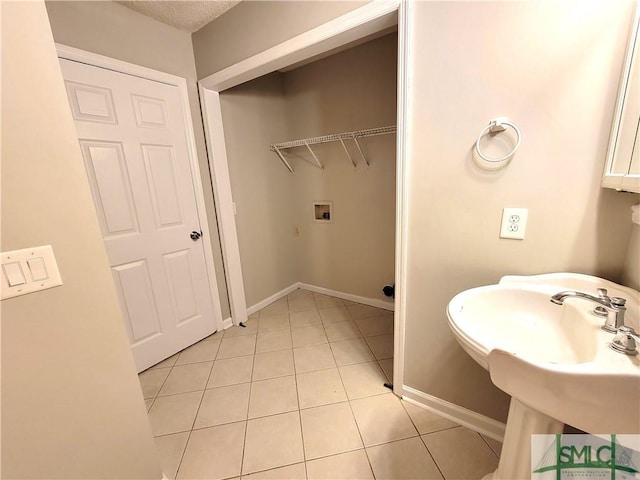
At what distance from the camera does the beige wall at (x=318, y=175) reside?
2.20 metres

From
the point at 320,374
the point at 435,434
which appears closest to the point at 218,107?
the point at 320,374

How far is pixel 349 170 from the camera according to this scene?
95.7 inches

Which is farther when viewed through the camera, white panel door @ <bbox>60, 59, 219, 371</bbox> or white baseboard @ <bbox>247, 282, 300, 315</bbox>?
white baseboard @ <bbox>247, 282, 300, 315</bbox>

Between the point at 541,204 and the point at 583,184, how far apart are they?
0.13m

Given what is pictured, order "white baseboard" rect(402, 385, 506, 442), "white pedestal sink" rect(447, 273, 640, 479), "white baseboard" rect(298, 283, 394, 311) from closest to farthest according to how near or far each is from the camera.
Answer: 1. "white pedestal sink" rect(447, 273, 640, 479)
2. "white baseboard" rect(402, 385, 506, 442)
3. "white baseboard" rect(298, 283, 394, 311)

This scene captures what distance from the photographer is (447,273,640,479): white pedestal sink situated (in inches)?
20.1

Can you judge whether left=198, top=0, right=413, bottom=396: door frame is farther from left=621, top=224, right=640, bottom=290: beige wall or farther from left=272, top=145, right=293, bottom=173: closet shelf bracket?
left=621, top=224, right=640, bottom=290: beige wall

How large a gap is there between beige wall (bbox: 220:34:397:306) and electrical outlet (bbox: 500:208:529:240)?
1.25m

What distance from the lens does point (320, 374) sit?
67.6 inches

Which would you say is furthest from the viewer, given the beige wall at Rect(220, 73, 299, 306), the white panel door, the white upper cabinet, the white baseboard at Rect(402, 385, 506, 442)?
the beige wall at Rect(220, 73, 299, 306)

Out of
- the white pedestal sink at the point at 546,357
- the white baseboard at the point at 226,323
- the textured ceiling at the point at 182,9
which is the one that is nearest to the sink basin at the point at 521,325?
the white pedestal sink at the point at 546,357

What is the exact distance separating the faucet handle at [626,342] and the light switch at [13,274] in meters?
1.55

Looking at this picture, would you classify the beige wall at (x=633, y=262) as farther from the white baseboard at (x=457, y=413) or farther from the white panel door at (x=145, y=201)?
the white panel door at (x=145, y=201)

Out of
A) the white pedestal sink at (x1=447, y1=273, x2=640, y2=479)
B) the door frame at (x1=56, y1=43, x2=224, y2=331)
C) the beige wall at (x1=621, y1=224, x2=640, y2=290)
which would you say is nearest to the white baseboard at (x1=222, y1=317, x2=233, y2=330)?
the door frame at (x1=56, y1=43, x2=224, y2=331)
